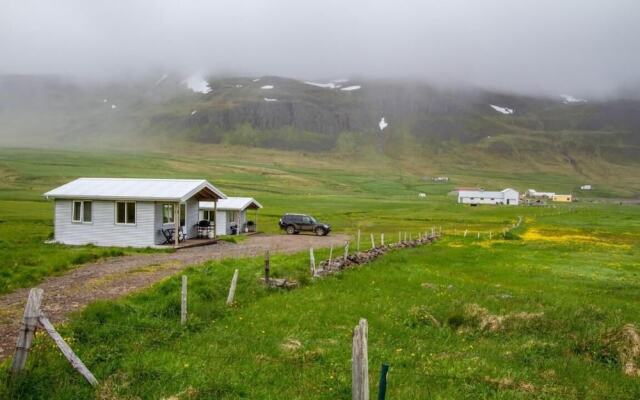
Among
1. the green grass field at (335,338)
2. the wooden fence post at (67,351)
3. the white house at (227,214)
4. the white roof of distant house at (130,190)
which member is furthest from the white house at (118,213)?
the wooden fence post at (67,351)

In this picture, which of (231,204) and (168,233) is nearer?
(168,233)

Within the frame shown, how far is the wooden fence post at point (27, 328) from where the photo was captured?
9047 millimetres

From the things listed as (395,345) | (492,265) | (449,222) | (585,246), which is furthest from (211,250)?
(449,222)

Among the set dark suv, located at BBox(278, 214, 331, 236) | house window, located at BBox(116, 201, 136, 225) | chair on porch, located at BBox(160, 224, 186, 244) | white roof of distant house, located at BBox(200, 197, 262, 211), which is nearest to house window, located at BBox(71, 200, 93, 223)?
house window, located at BBox(116, 201, 136, 225)

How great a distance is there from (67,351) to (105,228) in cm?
3351

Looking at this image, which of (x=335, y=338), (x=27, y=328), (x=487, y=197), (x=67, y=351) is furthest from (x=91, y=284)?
(x=487, y=197)

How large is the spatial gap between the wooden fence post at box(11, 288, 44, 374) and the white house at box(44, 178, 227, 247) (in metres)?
30.2

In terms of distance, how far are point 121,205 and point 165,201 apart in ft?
11.7

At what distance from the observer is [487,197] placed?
183625 millimetres

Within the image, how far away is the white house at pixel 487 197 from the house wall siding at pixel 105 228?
491ft

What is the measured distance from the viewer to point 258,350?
39.9 feet

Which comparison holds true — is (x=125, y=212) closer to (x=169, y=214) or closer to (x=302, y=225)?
(x=169, y=214)

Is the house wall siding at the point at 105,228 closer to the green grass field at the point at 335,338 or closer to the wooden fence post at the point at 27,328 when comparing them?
the green grass field at the point at 335,338

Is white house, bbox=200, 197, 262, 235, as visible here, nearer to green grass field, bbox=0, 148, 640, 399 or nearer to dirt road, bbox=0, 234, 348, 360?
dirt road, bbox=0, 234, 348, 360
